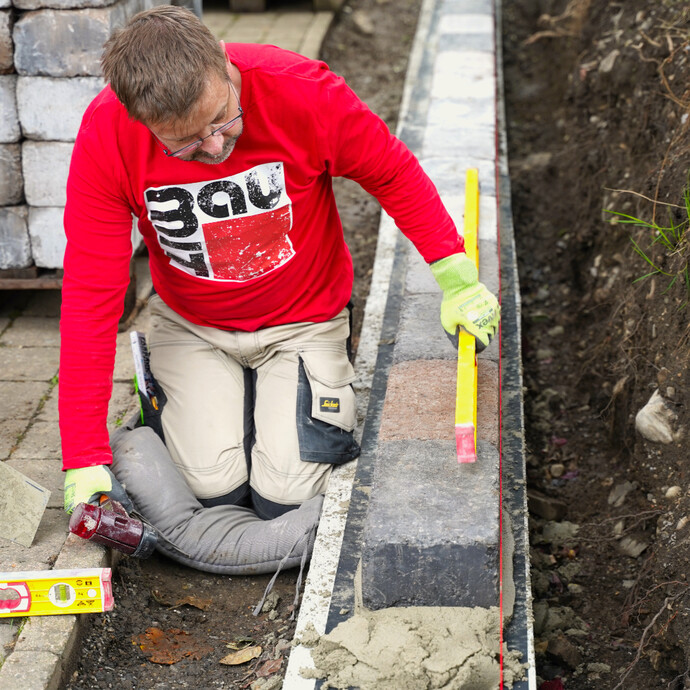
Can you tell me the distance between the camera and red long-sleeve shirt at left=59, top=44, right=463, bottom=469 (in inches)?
107

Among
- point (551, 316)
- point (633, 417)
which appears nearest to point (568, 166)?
point (551, 316)

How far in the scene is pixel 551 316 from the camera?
455 cm

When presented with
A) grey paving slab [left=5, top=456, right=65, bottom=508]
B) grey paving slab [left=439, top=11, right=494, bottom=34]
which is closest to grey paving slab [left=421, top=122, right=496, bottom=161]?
grey paving slab [left=439, top=11, right=494, bottom=34]

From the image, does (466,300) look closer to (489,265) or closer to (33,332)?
(489,265)

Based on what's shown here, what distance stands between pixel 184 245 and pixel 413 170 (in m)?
0.80

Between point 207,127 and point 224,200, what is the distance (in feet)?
1.37

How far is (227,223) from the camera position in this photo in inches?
113

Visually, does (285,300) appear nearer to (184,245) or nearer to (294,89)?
(184,245)

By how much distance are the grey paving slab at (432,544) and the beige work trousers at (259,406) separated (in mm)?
583

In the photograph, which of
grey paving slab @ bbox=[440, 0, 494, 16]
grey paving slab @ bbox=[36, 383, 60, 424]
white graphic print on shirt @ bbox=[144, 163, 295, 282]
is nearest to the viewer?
white graphic print on shirt @ bbox=[144, 163, 295, 282]

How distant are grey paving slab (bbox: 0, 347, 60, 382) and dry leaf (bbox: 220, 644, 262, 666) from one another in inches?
64.8

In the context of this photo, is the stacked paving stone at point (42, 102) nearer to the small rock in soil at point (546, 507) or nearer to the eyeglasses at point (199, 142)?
the eyeglasses at point (199, 142)

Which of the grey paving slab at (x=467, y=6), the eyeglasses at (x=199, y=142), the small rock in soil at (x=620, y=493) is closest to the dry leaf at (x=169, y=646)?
the eyeglasses at (x=199, y=142)

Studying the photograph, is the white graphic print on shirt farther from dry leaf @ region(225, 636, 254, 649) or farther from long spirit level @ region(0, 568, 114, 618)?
dry leaf @ region(225, 636, 254, 649)
